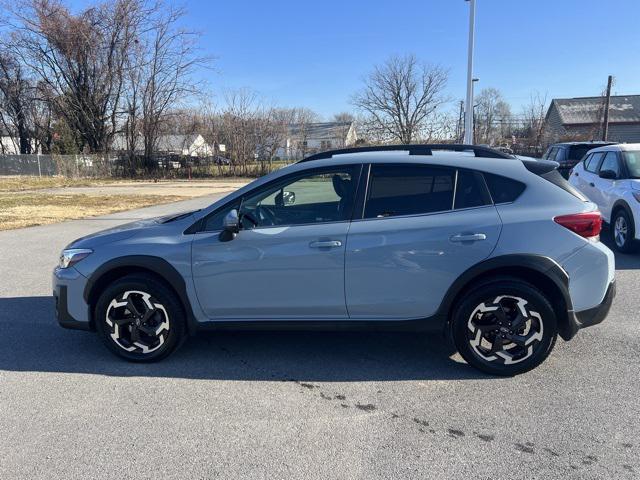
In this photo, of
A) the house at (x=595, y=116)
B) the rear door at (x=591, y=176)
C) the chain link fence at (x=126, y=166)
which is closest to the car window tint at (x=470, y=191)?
the rear door at (x=591, y=176)

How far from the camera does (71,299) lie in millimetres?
3912

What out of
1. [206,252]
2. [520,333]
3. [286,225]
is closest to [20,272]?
[206,252]

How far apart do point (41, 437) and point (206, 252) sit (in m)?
1.61

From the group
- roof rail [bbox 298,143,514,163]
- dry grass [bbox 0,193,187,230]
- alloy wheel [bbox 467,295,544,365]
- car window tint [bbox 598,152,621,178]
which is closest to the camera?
alloy wheel [bbox 467,295,544,365]

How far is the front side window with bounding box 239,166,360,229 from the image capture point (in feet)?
12.2

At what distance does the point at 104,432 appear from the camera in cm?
298

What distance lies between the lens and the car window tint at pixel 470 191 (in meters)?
3.55

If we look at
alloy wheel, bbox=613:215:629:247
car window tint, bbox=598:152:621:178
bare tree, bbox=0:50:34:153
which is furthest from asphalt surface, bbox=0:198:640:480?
bare tree, bbox=0:50:34:153

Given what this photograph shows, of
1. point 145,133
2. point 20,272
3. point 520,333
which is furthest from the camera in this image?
point 145,133

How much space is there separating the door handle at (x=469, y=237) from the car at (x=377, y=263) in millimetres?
10

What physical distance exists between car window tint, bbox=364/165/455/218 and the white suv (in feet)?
17.2

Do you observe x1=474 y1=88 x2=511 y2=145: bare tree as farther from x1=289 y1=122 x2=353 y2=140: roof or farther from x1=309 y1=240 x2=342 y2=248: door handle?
x1=309 y1=240 x2=342 y2=248: door handle

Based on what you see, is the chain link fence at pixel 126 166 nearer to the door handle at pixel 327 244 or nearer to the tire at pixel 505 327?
the door handle at pixel 327 244

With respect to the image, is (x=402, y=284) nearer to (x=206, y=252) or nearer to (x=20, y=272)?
(x=206, y=252)
